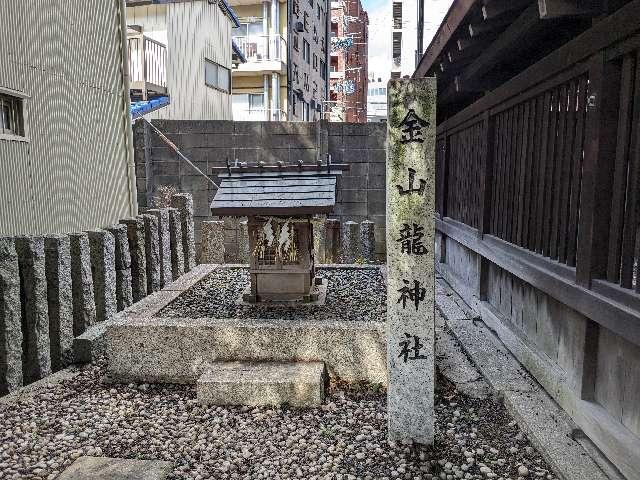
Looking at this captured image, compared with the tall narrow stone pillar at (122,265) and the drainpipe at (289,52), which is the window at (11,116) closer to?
the tall narrow stone pillar at (122,265)

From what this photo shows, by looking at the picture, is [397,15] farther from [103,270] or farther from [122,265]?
[103,270]

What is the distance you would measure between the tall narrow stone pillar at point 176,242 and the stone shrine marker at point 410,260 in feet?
16.3

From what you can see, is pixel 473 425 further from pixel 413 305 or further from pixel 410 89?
pixel 410 89

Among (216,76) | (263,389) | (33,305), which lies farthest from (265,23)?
(263,389)

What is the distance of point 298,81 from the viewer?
25344 millimetres

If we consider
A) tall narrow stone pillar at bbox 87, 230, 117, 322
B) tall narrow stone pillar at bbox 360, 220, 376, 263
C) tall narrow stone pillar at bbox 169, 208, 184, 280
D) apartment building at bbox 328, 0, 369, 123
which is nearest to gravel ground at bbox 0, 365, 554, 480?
tall narrow stone pillar at bbox 87, 230, 117, 322

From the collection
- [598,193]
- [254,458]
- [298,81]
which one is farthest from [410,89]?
[298,81]

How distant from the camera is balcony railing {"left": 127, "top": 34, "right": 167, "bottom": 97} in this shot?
13234mm

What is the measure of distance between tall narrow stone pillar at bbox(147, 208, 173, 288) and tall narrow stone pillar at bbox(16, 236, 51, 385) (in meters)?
2.38

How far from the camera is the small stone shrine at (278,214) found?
5.39 metres

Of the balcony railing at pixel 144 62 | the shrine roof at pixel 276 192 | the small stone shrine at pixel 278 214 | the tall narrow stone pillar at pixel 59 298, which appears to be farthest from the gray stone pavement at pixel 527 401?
the balcony railing at pixel 144 62

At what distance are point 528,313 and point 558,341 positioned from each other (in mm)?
796

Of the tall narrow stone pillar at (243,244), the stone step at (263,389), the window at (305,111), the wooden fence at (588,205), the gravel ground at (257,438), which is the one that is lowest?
the gravel ground at (257,438)

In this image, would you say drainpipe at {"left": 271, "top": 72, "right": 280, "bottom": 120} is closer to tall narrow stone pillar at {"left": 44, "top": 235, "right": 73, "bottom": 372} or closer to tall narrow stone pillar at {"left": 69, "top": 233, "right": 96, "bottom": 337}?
tall narrow stone pillar at {"left": 69, "top": 233, "right": 96, "bottom": 337}
